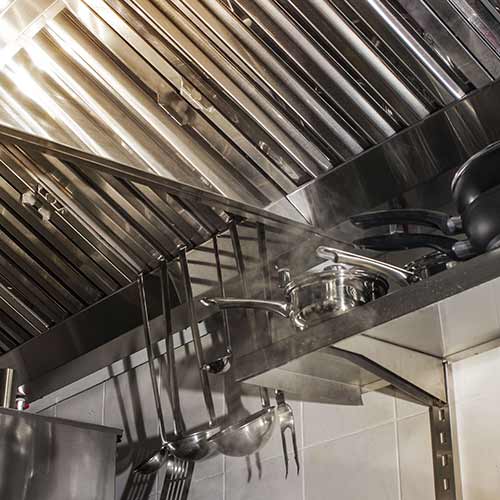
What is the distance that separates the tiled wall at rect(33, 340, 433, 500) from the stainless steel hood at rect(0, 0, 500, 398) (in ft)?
1.17

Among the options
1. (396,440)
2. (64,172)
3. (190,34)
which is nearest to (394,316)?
(396,440)

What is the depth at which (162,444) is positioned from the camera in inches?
81.9

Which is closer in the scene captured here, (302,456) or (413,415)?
(413,415)

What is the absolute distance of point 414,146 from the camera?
148cm

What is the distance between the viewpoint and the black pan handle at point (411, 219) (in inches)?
54.8

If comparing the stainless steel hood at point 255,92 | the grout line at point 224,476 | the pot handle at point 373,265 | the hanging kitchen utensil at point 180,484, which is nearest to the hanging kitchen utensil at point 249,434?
the grout line at point 224,476

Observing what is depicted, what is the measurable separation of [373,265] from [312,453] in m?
0.54

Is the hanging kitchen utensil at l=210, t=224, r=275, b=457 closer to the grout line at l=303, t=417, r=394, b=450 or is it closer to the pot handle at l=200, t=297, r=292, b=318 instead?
the grout line at l=303, t=417, r=394, b=450

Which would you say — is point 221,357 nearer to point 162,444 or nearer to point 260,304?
point 162,444

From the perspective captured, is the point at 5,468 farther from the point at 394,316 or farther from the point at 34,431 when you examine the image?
the point at 394,316

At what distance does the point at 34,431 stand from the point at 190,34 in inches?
42.4

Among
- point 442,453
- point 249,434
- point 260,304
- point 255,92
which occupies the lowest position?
point 442,453

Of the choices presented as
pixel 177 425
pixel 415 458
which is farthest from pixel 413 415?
pixel 177 425

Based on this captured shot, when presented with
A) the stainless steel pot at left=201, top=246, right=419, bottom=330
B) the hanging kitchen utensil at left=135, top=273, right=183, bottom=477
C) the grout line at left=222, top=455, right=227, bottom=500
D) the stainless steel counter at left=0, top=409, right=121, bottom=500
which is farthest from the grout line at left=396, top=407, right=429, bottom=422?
the stainless steel counter at left=0, top=409, right=121, bottom=500
